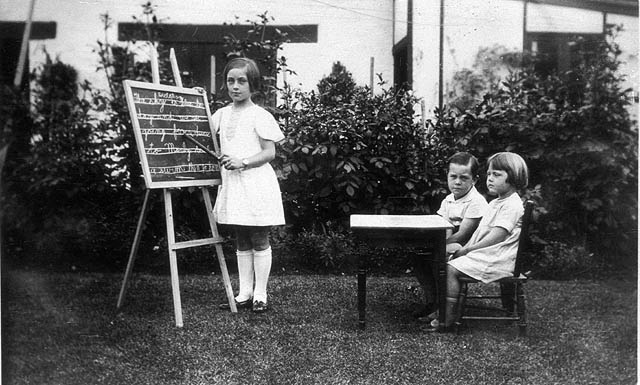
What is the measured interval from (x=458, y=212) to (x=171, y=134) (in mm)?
1728

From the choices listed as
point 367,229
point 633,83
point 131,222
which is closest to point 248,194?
point 367,229

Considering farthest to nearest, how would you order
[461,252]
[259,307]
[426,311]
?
[259,307]
[426,311]
[461,252]

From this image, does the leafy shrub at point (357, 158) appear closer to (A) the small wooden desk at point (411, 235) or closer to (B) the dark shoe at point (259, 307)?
(B) the dark shoe at point (259, 307)

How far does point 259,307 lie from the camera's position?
3.65 m

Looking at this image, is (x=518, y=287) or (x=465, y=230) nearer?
(x=518, y=287)

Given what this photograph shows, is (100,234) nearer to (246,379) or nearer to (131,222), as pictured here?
(131,222)

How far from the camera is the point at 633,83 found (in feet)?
14.5

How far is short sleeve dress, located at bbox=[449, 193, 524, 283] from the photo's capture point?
3.17 m

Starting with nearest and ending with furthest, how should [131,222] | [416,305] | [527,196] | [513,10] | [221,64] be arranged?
[416,305] < [513,10] < [527,196] < [131,222] < [221,64]

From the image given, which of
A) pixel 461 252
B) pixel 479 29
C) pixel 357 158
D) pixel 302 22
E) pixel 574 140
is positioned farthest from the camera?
pixel 302 22

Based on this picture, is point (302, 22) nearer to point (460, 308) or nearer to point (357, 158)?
point (357, 158)

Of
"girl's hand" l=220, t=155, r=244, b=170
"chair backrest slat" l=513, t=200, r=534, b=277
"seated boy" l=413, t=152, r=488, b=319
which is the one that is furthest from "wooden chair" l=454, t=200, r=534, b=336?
"girl's hand" l=220, t=155, r=244, b=170

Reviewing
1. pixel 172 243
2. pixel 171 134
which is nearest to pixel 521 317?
pixel 172 243

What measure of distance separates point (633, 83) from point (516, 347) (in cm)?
250
